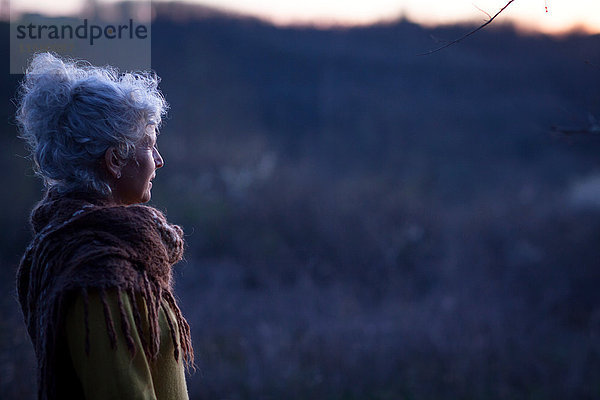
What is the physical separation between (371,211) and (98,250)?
906 centimetres

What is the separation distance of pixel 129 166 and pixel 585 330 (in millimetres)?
7620

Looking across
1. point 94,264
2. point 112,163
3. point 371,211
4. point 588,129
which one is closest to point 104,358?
point 94,264

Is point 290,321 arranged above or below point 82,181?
below

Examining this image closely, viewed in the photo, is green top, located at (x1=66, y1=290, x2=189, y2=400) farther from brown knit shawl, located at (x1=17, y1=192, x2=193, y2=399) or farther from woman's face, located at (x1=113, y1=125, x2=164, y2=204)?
woman's face, located at (x1=113, y1=125, x2=164, y2=204)

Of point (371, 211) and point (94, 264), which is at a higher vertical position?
point (94, 264)

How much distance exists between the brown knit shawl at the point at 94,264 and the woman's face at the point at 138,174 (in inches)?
3.3

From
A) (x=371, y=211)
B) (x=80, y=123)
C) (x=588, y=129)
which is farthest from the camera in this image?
(x=371, y=211)

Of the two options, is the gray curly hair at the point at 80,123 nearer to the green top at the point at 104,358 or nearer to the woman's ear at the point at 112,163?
the woman's ear at the point at 112,163

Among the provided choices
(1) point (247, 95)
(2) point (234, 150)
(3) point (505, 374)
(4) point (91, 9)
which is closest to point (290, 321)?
(3) point (505, 374)

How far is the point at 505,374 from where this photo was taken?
20.4ft

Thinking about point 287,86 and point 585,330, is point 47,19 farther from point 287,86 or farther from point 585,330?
point 287,86

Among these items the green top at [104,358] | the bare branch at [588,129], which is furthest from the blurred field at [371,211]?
the green top at [104,358]

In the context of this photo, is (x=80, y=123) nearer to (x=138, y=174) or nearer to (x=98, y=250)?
(x=138, y=174)

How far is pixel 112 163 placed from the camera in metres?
1.40
